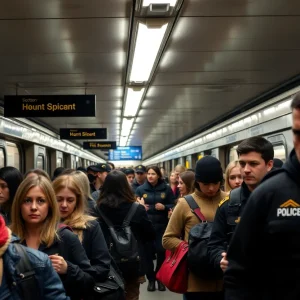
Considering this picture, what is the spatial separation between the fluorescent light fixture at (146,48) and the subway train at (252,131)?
7.19 ft

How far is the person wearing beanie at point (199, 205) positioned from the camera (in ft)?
11.4

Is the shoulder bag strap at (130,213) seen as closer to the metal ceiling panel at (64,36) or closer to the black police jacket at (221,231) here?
the black police jacket at (221,231)

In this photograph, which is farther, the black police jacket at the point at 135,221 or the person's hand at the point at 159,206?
the person's hand at the point at 159,206

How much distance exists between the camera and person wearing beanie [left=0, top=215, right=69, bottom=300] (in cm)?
168

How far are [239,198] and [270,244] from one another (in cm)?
123

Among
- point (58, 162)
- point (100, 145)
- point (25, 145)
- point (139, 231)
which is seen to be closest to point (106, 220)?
point (139, 231)

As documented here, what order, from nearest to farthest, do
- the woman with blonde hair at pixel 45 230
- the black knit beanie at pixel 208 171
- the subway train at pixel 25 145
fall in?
the woman with blonde hair at pixel 45 230 → the black knit beanie at pixel 208 171 → the subway train at pixel 25 145

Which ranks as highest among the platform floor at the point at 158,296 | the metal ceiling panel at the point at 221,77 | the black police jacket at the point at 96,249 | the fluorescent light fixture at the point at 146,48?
the metal ceiling panel at the point at 221,77

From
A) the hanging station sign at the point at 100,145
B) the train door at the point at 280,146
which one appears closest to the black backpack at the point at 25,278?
the train door at the point at 280,146

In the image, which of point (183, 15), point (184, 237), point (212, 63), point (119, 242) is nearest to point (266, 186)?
point (184, 237)

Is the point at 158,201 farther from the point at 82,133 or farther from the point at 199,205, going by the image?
the point at 82,133

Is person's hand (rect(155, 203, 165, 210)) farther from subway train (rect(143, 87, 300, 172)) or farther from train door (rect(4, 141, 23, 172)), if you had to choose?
train door (rect(4, 141, 23, 172))

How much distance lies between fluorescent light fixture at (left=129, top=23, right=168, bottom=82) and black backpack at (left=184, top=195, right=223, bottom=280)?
220cm

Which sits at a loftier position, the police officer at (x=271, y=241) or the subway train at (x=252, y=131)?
the subway train at (x=252, y=131)
